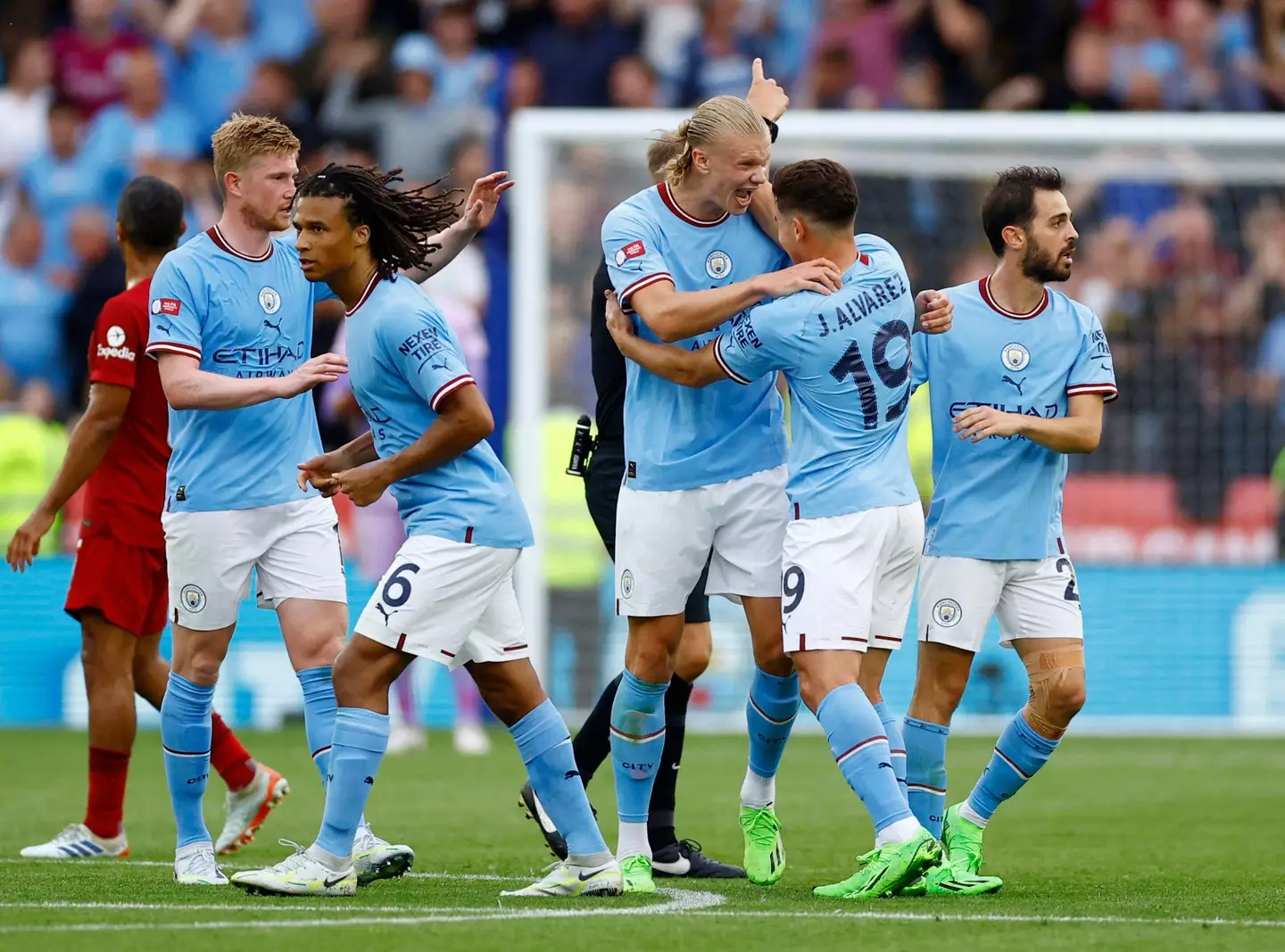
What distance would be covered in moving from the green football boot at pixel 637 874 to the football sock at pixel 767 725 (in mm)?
533

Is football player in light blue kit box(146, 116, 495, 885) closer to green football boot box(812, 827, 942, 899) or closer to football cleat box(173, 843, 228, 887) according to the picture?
football cleat box(173, 843, 228, 887)

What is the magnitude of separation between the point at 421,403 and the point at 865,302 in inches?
54.5

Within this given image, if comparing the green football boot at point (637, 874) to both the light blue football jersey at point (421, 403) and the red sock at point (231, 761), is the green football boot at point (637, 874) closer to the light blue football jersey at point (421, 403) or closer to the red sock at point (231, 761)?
the light blue football jersey at point (421, 403)

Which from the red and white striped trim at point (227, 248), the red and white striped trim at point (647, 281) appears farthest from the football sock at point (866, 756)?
the red and white striped trim at point (227, 248)

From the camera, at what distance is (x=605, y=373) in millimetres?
7434

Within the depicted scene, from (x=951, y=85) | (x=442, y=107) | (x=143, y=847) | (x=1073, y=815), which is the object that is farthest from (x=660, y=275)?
(x=951, y=85)

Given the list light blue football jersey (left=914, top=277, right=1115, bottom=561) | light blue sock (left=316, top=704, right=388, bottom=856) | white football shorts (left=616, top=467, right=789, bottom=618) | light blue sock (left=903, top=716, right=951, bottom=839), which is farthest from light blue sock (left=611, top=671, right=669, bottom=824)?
light blue football jersey (left=914, top=277, right=1115, bottom=561)

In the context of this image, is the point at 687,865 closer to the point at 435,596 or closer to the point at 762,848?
the point at 762,848

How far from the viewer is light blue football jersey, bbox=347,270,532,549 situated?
5867mm

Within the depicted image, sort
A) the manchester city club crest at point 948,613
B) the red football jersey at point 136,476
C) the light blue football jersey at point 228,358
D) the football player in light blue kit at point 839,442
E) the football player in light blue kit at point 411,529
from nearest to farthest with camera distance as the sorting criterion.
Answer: the football player in light blue kit at point 411,529 → the football player in light blue kit at point 839,442 → the light blue football jersey at point 228,358 → the manchester city club crest at point 948,613 → the red football jersey at point 136,476

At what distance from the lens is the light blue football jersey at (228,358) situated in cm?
652

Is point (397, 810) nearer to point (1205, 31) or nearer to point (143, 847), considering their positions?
point (143, 847)

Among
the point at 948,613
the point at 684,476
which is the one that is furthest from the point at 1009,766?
the point at 684,476

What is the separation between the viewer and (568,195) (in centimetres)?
1326
